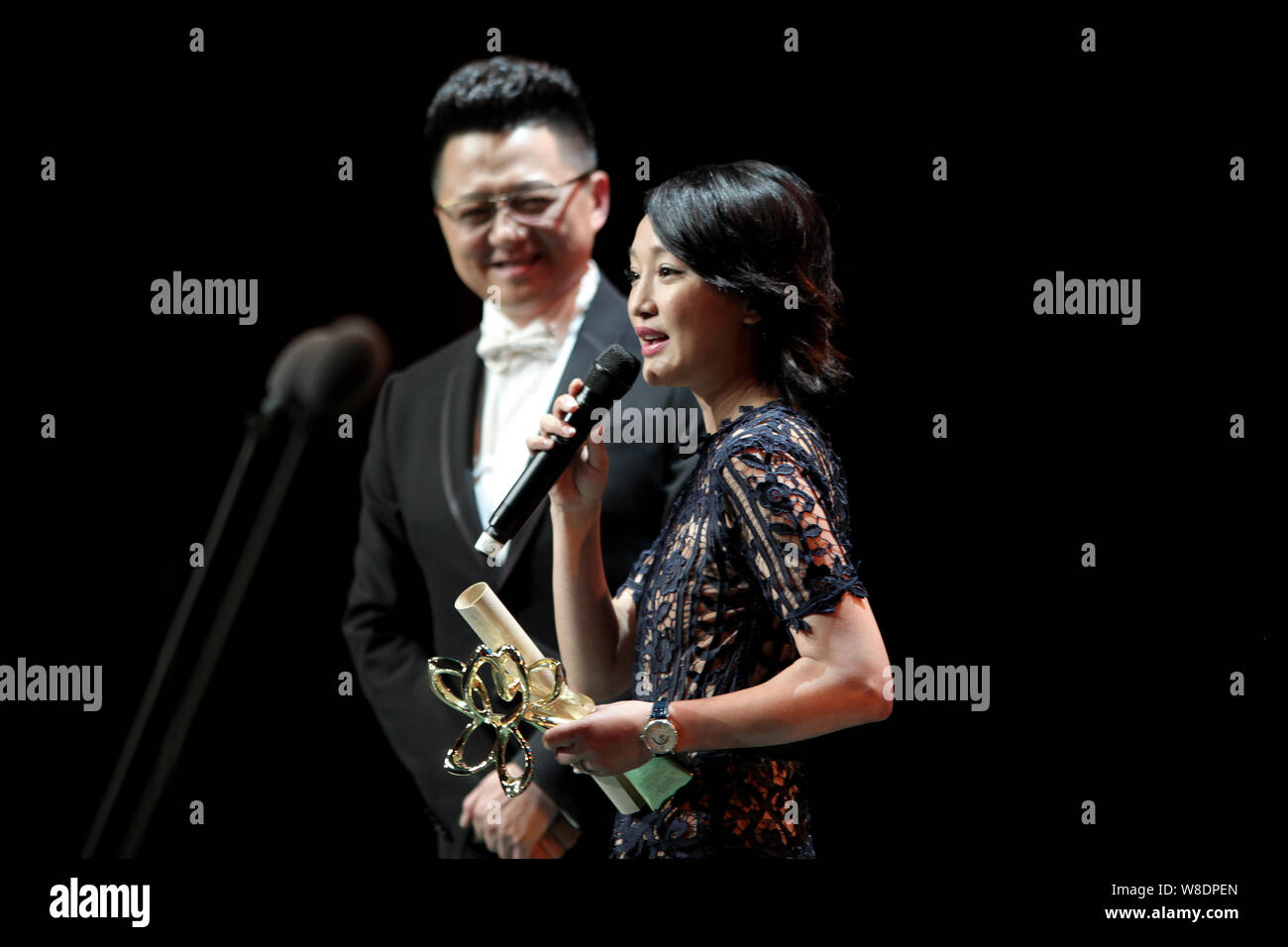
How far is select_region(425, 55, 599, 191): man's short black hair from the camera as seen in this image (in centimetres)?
238

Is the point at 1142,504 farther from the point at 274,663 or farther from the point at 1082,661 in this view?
the point at 274,663

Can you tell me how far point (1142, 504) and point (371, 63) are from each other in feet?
5.60

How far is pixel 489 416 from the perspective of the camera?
2.44m

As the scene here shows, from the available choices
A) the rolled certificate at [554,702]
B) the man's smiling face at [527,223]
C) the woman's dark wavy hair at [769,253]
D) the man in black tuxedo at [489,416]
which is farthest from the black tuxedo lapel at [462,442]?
the woman's dark wavy hair at [769,253]

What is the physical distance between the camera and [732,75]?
238cm

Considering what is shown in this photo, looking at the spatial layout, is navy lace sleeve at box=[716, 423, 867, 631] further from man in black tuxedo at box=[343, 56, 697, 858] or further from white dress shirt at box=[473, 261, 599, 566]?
white dress shirt at box=[473, 261, 599, 566]

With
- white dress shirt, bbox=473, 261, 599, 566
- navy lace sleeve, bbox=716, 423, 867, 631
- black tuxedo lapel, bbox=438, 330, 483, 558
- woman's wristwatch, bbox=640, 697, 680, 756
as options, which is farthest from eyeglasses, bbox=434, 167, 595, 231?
woman's wristwatch, bbox=640, 697, 680, 756

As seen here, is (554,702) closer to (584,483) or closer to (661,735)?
(661,735)

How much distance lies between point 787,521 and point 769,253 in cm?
40

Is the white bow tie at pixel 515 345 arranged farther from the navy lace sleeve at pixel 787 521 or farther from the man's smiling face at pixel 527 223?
the navy lace sleeve at pixel 787 521

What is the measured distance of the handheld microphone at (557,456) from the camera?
171 centimetres

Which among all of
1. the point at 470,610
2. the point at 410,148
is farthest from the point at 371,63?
the point at 470,610
